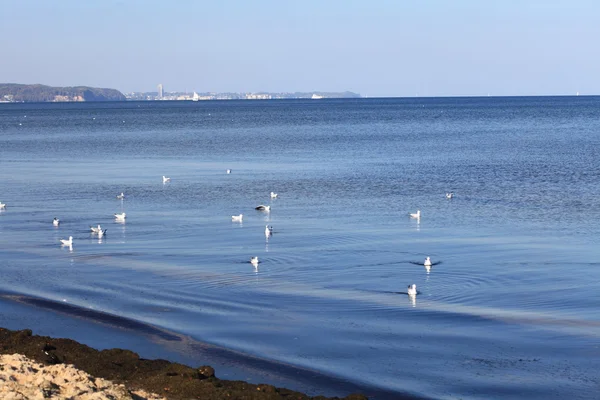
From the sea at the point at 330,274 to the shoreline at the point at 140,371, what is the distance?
131cm

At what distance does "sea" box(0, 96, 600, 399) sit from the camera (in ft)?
54.0

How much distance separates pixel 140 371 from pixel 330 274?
10.2 meters

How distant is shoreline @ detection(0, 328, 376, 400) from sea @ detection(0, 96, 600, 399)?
4.29ft

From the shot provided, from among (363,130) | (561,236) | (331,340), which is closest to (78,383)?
(331,340)

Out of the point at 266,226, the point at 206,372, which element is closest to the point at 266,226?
the point at 266,226

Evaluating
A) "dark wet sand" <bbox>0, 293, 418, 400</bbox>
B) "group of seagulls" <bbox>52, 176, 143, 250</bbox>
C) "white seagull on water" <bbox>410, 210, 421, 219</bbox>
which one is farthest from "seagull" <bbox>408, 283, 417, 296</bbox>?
"white seagull on water" <bbox>410, 210, 421, 219</bbox>

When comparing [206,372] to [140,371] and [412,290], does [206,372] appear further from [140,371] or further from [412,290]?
[412,290]

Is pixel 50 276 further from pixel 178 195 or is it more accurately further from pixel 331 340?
pixel 178 195

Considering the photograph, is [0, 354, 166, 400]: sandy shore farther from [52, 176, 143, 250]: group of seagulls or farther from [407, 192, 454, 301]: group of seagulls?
[52, 176, 143, 250]: group of seagulls

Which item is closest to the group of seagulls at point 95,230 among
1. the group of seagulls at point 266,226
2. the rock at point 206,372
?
the group of seagulls at point 266,226

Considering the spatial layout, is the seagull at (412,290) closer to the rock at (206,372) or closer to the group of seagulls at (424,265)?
the group of seagulls at (424,265)

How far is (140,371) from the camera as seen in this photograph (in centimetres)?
1440

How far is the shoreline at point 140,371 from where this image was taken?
43.7 ft

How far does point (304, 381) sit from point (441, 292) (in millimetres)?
7506
